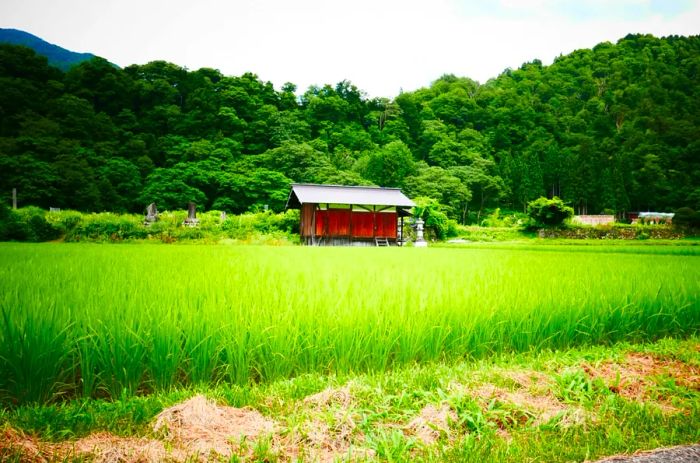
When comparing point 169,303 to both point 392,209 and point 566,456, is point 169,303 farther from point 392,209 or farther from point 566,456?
point 392,209

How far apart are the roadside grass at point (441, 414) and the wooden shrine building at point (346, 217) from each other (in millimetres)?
18046

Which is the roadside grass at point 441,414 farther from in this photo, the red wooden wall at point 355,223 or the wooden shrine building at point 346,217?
the red wooden wall at point 355,223

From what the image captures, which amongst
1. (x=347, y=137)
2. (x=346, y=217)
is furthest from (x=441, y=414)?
(x=347, y=137)

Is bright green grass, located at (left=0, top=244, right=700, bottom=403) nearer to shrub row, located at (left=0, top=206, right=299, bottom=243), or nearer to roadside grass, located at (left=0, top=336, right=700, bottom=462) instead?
roadside grass, located at (left=0, top=336, right=700, bottom=462)

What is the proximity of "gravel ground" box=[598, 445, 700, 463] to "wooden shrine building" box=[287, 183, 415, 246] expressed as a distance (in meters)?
18.7

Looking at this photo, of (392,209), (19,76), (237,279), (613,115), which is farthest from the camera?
(613,115)

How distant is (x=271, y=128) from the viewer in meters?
41.7

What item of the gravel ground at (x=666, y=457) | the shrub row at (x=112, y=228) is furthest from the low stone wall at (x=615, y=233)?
the gravel ground at (x=666, y=457)

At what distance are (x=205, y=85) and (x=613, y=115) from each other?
55705mm

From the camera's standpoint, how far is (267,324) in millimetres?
2299

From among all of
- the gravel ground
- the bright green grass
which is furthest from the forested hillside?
the gravel ground

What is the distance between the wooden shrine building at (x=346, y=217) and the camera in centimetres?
2058

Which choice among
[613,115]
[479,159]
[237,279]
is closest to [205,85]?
[479,159]

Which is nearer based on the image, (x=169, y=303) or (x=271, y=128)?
(x=169, y=303)
